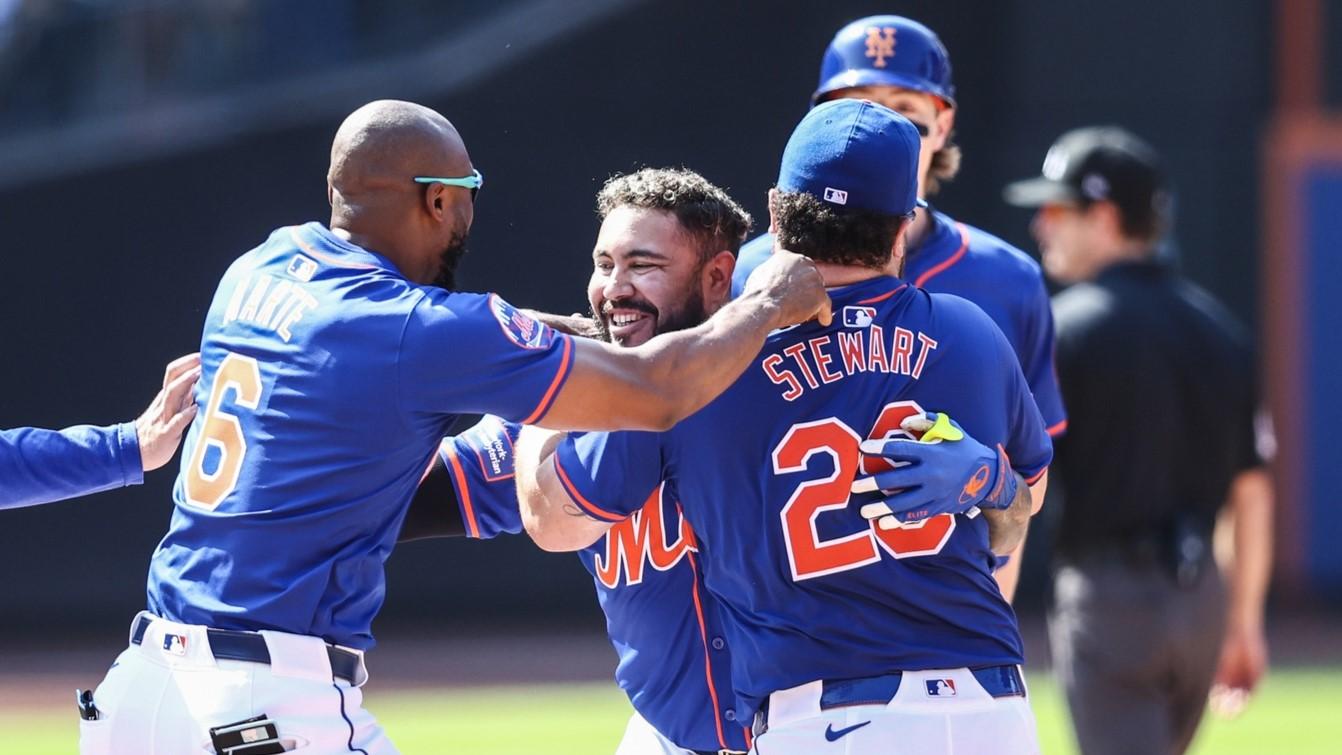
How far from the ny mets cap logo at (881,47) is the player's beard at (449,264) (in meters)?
1.40

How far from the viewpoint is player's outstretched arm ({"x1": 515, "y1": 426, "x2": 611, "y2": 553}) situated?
334 cm

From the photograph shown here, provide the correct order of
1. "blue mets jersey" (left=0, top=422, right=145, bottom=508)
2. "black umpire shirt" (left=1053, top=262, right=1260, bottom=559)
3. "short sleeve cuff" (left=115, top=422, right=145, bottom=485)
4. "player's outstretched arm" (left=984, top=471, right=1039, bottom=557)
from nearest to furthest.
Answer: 1. "player's outstretched arm" (left=984, top=471, right=1039, bottom=557)
2. "blue mets jersey" (left=0, top=422, right=145, bottom=508)
3. "short sleeve cuff" (left=115, top=422, right=145, bottom=485)
4. "black umpire shirt" (left=1053, top=262, right=1260, bottom=559)

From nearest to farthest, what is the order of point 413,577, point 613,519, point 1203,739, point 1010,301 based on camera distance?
1. point 613,519
2. point 1010,301
3. point 1203,739
4. point 413,577

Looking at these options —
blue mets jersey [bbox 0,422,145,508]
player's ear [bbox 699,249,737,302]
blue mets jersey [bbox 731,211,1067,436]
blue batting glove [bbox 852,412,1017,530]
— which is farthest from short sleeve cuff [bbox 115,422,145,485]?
blue batting glove [bbox 852,412,1017,530]

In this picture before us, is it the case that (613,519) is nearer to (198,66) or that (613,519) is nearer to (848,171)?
(848,171)

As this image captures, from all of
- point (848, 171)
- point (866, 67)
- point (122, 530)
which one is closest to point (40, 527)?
point (122, 530)

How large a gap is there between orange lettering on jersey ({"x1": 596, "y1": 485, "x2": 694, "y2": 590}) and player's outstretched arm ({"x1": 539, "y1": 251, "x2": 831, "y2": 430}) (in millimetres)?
443

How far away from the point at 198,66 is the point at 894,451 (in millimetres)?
12736

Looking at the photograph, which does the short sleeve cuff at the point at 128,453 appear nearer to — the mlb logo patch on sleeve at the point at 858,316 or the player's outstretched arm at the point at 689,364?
the player's outstretched arm at the point at 689,364

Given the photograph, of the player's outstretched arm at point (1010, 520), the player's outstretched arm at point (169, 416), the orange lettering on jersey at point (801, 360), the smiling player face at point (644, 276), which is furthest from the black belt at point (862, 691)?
the player's outstretched arm at point (169, 416)

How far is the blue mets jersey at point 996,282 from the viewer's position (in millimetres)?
4391

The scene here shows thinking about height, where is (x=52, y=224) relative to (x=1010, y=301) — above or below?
above

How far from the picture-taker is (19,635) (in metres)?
14.0

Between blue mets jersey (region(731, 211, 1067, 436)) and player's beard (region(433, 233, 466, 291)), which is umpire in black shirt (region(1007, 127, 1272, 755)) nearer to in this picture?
blue mets jersey (region(731, 211, 1067, 436))
